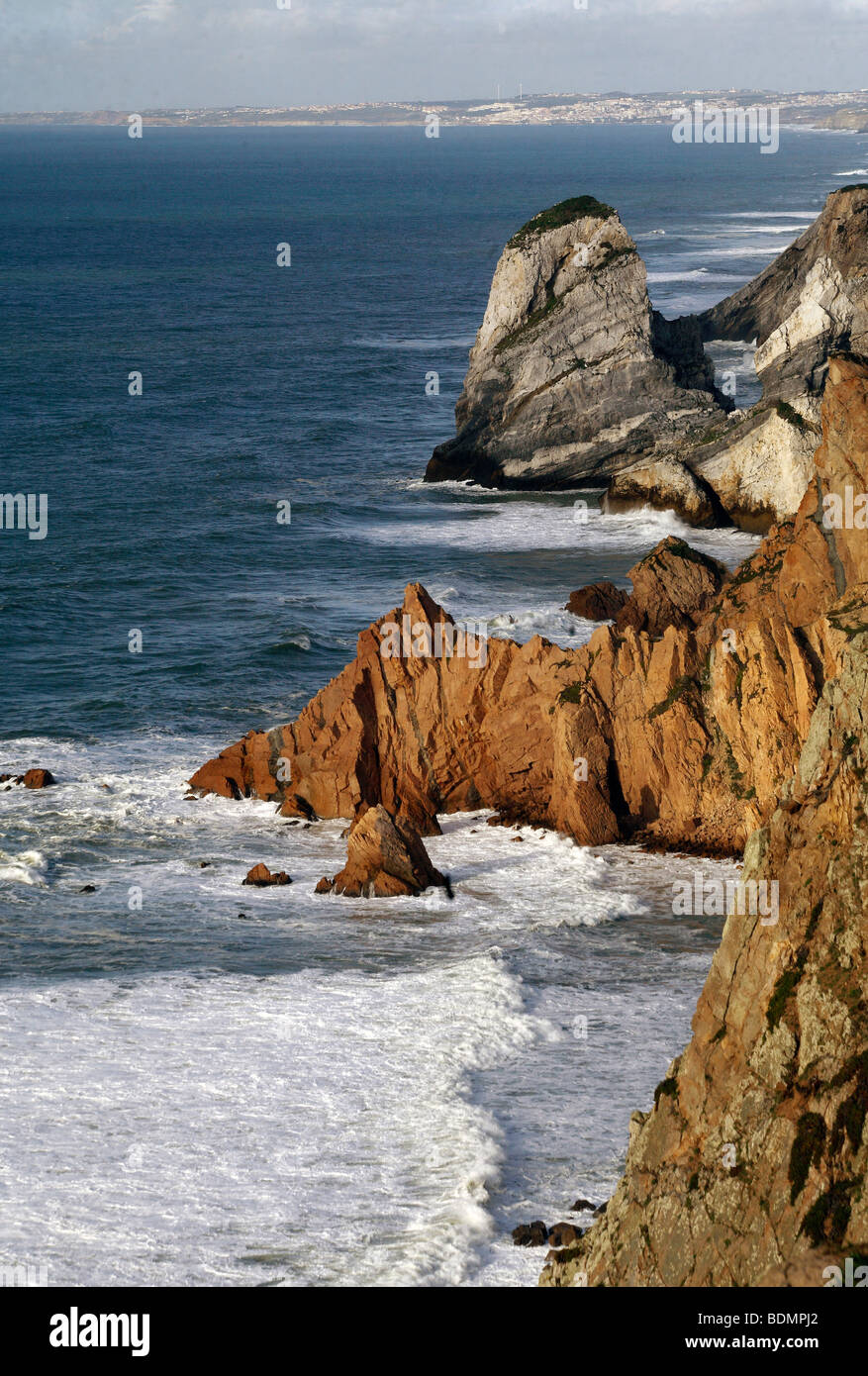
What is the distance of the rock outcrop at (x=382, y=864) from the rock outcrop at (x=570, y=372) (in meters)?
45.1

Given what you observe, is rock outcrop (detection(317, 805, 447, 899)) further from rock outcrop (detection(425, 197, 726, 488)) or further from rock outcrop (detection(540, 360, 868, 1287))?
rock outcrop (detection(425, 197, 726, 488))

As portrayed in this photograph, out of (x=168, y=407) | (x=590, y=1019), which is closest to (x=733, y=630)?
(x=590, y=1019)

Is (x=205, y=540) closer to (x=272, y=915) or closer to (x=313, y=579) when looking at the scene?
(x=313, y=579)

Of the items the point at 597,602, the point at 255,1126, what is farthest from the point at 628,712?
the point at 597,602

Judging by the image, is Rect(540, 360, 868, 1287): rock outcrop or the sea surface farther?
the sea surface

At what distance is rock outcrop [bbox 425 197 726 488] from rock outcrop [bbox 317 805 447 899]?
148 ft

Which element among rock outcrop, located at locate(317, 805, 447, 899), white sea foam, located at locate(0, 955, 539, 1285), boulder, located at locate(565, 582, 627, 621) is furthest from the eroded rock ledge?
boulder, located at locate(565, 582, 627, 621)

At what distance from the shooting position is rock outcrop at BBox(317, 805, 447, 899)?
37.0 metres

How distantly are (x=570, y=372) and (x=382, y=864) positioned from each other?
4724 centimetres

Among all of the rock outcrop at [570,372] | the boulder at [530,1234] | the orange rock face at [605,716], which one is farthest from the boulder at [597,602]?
the boulder at [530,1234]

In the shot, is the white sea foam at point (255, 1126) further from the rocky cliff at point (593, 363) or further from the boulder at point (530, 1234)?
the rocky cliff at point (593, 363)
